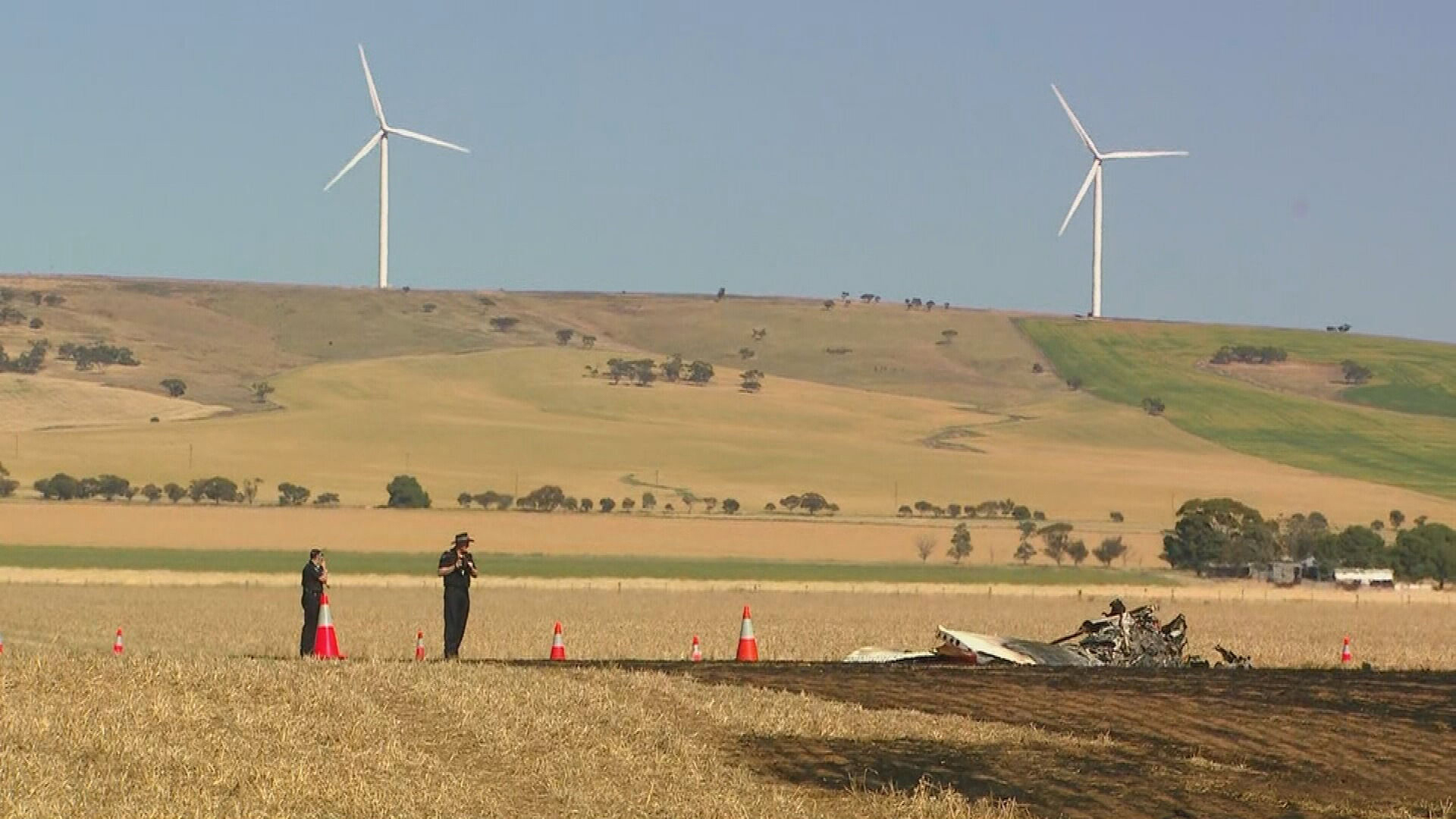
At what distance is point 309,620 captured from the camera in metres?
29.8

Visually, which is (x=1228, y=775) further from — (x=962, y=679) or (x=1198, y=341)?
(x=1198, y=341)

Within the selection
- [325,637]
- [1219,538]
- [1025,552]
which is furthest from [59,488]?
[325,637]

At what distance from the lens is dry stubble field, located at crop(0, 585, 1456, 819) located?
16.0 meters

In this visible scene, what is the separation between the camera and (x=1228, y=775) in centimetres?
1823

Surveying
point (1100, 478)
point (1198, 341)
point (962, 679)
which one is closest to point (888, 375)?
point (1198, 341)

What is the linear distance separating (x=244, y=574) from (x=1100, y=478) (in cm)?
6720

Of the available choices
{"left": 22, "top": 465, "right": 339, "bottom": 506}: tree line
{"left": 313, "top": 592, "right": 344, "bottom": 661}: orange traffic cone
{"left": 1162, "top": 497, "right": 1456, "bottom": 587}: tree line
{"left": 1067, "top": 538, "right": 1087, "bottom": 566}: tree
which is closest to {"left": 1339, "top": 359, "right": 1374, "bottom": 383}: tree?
{"left": 1162, "top": 497, "right": 1456, "bottom": 587}: tree line

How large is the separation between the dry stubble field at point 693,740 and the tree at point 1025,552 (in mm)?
74444

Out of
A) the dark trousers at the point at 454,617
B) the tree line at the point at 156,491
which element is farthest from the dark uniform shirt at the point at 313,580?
the tree line at the point at 156,491

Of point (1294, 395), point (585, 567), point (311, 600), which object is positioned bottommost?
point (585, 567)

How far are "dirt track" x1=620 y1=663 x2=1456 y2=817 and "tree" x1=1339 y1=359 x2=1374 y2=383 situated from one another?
14650 cm

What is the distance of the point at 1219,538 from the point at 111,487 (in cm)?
4847

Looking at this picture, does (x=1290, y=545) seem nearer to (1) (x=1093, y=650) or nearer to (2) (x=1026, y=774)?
(1) (x=1093, y=650)

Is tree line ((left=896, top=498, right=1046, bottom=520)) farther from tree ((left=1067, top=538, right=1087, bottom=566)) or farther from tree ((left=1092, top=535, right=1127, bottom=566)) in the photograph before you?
tree ((left=1092, top=535, right=1127, bottom=566))
